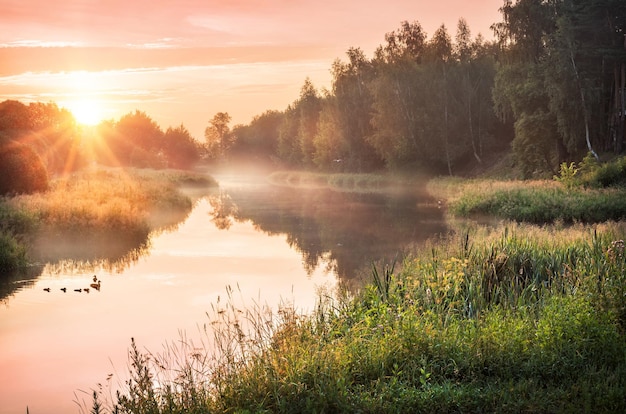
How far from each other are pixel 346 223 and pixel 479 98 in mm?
31878

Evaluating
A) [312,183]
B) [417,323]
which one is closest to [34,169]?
[417,323]

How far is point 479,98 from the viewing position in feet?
186

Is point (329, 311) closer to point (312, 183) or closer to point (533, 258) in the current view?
point (533, 258)

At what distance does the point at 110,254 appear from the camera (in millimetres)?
20641

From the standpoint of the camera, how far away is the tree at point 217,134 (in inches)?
5502

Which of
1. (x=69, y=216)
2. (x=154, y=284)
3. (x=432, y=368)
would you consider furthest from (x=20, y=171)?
(x=432, y=368)

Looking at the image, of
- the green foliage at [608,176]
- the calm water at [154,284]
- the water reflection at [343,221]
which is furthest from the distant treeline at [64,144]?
the green foliage at [608,176]

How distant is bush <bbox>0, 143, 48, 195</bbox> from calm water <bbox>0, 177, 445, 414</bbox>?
246 inches

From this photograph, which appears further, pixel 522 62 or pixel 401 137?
pixel 401 137

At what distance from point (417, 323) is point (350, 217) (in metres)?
24.9

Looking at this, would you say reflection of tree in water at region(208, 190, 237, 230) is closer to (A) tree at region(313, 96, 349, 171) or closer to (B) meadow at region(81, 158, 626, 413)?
(A) tree at region(313, 96, 349, 171)

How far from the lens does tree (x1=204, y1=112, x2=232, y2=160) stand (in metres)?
140

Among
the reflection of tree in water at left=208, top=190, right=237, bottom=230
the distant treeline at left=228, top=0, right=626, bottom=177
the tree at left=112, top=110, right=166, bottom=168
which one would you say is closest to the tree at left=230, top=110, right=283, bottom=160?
the distant treeline at left=228, top=0, right=626, bottom=177

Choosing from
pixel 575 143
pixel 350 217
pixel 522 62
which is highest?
pixel 522 62
